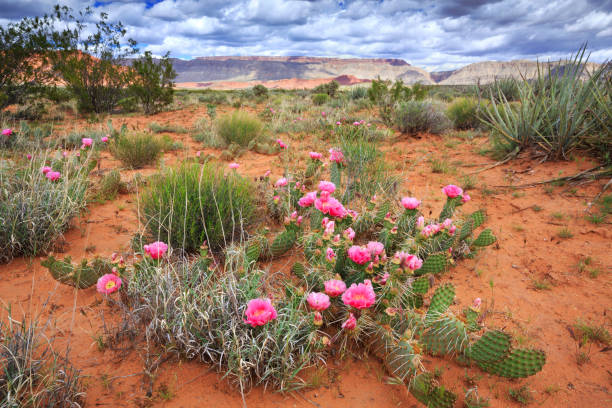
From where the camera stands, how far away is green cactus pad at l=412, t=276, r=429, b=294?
2.14 meters

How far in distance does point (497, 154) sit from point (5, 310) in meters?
6.63

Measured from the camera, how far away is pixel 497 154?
19.1 ft

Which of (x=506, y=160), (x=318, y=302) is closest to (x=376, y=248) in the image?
(x=318, y=302)

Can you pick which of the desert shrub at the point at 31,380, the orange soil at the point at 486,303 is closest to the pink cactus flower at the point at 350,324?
the orange soil at the point at 486,303

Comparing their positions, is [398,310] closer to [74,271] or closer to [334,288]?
[334,288]

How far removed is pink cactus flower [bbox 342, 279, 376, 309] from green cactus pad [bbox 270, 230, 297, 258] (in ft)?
3.32

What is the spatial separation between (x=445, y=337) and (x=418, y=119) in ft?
22.3

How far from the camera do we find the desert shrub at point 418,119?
25.8 ft

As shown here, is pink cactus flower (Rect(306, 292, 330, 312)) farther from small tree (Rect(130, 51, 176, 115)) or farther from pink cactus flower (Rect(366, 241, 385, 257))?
small tree (Rect(130, 51, 176, 115))

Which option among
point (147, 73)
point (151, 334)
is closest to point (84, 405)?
point (151, 334)

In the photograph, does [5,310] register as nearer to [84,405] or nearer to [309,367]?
[84,405]

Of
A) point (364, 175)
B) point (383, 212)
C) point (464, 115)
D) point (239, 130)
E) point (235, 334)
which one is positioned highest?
point (464, 115)

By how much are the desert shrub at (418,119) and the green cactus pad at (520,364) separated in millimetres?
6788

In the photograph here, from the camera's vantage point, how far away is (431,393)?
5.03 ft
